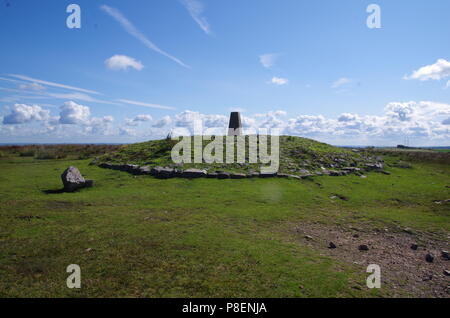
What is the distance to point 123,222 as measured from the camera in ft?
33.0

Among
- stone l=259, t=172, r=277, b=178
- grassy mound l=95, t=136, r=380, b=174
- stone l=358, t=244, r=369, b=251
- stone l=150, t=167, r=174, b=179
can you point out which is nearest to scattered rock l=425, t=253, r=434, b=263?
stone l=358, t=244, r=369, b=251

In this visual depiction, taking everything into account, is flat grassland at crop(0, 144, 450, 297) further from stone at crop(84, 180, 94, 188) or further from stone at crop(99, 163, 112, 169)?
stone at crop(99, 163, 112, 169)

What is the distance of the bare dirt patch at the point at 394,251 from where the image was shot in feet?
20.7

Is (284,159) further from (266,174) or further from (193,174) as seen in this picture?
(193,174)

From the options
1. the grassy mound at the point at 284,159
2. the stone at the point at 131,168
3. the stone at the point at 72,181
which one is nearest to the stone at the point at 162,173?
the grassy mound at the point at 284,159

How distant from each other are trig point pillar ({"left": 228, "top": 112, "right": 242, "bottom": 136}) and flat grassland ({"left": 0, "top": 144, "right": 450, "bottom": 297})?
14137mm

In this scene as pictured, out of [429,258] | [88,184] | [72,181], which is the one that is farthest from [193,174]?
[429,258]

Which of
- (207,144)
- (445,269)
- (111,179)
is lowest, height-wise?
(445,269)

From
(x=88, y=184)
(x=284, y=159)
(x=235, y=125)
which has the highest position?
(x=235, y=125)

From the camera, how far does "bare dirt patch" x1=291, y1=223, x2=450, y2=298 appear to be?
6.30 meters

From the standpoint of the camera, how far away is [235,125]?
98.8ft
